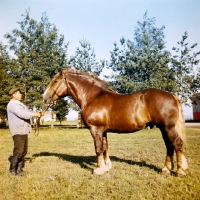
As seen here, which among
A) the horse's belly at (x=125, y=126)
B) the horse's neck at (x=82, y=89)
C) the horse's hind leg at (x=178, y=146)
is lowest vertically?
the horse's hind leg at (x=178, y=146)

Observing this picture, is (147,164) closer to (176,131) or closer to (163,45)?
(176,131)

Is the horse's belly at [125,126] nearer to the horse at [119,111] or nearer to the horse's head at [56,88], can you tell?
the horse at [119,111]

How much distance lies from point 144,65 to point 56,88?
27421mm

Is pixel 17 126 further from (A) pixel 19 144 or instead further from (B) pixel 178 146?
(B) pixel 178 146

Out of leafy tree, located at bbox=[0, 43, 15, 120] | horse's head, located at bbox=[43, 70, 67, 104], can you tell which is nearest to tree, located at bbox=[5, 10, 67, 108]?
leafy tree, located at bbox=[0, 43, 15, 120]

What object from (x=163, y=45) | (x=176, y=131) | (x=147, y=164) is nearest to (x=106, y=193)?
(x=176, y=131)

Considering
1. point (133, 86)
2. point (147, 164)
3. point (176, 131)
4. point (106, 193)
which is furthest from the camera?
point (133, 86)

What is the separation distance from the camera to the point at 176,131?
5215 millimetres

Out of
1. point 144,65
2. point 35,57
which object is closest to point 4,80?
point 35,57

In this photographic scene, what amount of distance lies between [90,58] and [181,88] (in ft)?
53.9

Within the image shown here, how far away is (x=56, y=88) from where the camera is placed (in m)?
6.21

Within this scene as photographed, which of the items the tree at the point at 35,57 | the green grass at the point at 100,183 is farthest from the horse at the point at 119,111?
the tree at the point at 35,57

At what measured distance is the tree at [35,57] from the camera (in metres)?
29.3

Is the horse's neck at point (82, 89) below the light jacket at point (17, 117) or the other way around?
the other way around
